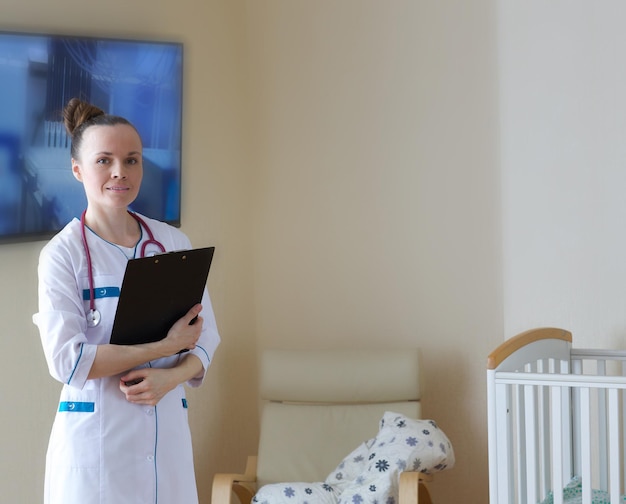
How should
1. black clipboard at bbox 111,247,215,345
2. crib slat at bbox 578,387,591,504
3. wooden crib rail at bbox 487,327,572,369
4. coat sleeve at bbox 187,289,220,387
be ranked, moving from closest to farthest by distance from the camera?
black clipboard at bbox 111,247,215,345 → coat sleeve at bbox 187,289,220,387 → crib slat at bbox 578,387,591,504 → wooden crib rail at bbox 487,327,572,369

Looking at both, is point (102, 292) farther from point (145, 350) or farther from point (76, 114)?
point (76, 114)

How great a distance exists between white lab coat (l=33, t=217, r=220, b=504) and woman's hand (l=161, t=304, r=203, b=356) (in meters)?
0.12

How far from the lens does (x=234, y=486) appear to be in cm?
303

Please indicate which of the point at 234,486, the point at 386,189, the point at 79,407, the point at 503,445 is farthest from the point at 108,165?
the point at 386,189

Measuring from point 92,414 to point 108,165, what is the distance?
49cm

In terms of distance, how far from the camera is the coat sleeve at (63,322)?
1687 millimetres

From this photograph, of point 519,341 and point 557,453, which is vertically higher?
point 519,341

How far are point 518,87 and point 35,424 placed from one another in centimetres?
195

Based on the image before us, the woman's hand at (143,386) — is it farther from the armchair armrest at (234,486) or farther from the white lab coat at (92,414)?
the armchair armrest at (234,486)

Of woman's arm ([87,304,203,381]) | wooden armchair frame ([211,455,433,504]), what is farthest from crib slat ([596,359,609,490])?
woman's arm ([87,304,203,381])

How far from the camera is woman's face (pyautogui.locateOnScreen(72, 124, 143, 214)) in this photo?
180 centimetres

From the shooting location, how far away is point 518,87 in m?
3.15

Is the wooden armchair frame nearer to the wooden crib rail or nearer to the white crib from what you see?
the white crib

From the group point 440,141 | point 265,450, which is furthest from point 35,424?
point 440,141
